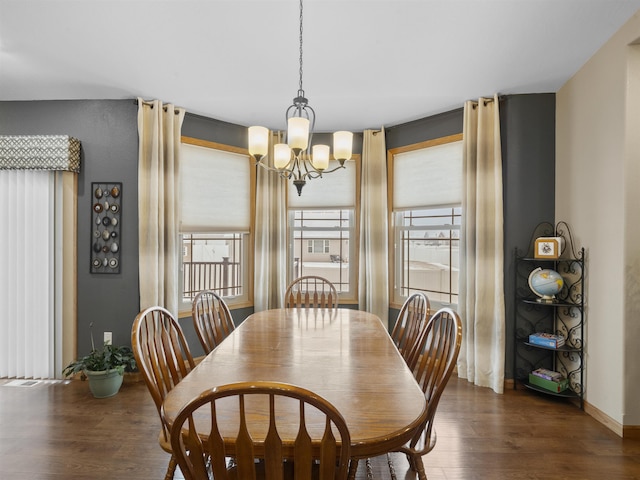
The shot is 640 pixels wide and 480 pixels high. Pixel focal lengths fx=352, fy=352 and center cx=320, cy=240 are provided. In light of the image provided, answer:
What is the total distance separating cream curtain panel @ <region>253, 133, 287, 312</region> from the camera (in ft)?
12.9

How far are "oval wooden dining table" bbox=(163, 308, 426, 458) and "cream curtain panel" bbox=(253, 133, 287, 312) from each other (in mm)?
1465

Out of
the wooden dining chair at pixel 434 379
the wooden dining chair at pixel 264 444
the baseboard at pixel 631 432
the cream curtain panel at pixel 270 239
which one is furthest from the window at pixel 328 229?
the wooden dining chair at pixel 264 444

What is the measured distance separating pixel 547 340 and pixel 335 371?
220 centimetres

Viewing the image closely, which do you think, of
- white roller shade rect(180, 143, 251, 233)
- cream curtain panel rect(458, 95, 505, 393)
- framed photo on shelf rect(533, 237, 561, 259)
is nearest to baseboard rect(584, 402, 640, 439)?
cream curtain panel rect(458, 95, 505, 393)

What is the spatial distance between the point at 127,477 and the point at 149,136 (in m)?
2.70

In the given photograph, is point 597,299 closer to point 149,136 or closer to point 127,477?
point 127,477

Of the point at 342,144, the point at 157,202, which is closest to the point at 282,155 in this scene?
the point at 342,144

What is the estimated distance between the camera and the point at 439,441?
7.50ft

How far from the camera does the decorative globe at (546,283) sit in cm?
282

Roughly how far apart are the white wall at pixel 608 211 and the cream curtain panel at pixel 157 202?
11.4 feet

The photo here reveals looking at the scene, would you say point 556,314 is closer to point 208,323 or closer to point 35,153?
point 208,323

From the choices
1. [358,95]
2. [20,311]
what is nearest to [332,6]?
[358,95]

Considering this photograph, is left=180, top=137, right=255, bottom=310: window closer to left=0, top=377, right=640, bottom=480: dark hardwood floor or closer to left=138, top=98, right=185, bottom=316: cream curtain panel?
left=138, top=98, right=185, bottom=316: cream curtain panel

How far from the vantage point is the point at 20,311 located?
3271 mm
